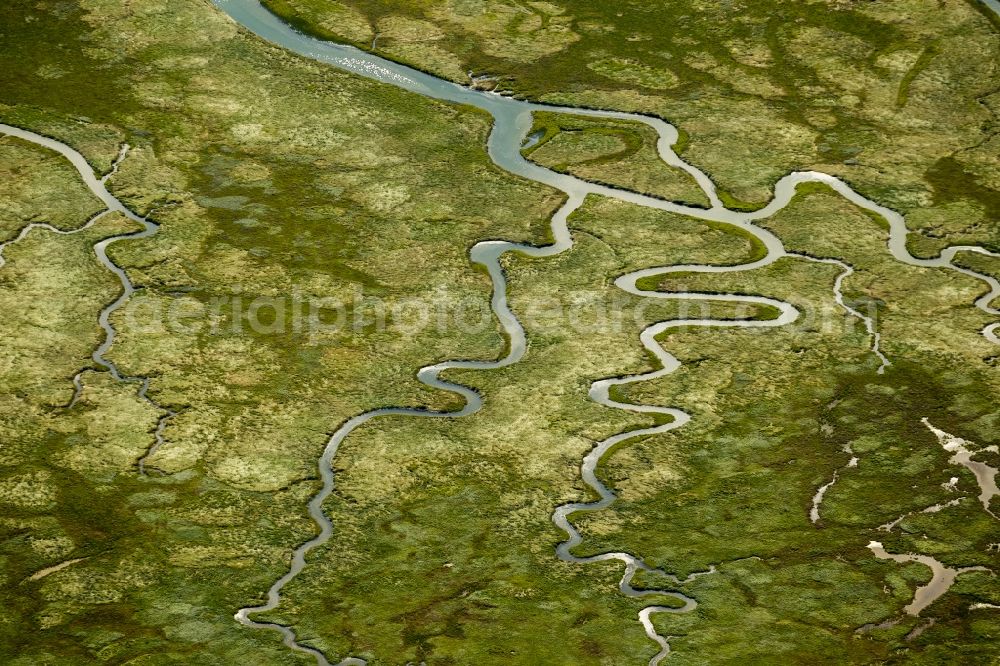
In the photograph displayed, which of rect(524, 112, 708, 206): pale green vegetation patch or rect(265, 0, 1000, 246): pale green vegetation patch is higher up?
rect(265, 0, 1000, 246): pale green vegetation patch

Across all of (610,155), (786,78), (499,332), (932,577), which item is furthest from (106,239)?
(786,78)

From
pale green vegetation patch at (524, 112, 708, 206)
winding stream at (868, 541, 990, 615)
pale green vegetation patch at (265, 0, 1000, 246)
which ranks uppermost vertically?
pale green vegetation patch at (265, 0, 1000, 246)

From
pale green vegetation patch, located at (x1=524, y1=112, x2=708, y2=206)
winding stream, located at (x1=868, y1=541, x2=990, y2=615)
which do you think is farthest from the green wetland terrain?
pale green vegetation patch, located at (x1=524, y1=112, x2=708, y2=206)

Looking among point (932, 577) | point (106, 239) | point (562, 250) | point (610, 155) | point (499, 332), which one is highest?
point (610, 155)

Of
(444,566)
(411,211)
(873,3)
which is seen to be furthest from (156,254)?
(873,3)

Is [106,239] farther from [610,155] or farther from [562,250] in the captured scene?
[610,155]

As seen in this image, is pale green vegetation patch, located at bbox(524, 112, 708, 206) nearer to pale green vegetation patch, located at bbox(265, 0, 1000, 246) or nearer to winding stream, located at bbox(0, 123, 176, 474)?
pale green vegetation patch, located at bbox(265, 0, 1000, 246)

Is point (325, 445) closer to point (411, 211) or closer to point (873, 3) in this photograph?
point (411, 211)
